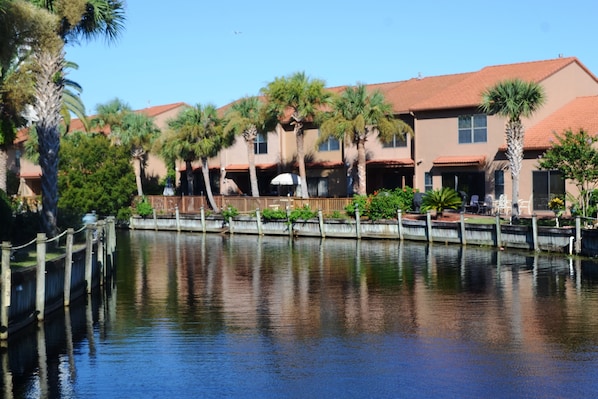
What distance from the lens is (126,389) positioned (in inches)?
647

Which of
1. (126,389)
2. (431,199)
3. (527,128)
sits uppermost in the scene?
(527,128)

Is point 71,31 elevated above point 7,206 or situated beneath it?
elevated above

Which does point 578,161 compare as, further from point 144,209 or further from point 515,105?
point 144,209

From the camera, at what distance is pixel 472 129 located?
52656 mm

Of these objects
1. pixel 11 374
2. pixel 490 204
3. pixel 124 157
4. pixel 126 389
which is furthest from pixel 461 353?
pixel 124 157

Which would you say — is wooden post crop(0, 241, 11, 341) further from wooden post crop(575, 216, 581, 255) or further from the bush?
the bush

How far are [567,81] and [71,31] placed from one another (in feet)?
108

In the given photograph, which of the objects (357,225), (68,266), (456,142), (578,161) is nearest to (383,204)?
(357,225)

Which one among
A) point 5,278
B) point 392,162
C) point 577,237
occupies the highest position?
point 392,162

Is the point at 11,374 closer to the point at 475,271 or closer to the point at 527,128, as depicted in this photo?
the point at 475,271

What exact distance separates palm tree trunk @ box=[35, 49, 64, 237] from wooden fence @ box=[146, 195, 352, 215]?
23019mm

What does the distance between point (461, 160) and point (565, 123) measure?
6.22m

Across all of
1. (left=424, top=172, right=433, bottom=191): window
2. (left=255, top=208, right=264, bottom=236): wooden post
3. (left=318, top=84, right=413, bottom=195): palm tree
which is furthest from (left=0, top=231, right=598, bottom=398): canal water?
(left=424, top=172, right=433, bottom=191): window

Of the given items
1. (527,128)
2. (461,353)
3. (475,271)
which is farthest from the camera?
(527,128)
